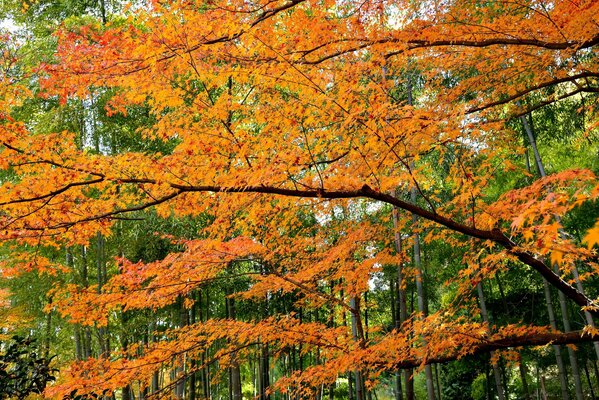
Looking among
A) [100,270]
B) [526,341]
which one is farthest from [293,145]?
[100,270]

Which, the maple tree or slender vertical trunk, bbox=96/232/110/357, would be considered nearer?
the maple tree

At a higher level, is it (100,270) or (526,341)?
(100,270)

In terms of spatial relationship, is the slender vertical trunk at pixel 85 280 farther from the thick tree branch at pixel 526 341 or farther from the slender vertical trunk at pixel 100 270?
the thick tree branch at pixel 526 341

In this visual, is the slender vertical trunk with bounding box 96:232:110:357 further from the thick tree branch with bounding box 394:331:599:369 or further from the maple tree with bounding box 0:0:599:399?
the thick tree branch with bounding box 394:331:599:369

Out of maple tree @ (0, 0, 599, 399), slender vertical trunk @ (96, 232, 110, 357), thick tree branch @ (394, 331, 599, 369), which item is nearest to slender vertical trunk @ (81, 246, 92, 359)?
slender vertical trunk @ (96, 232, 110, 357)

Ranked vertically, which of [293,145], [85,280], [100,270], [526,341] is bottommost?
[526,341]

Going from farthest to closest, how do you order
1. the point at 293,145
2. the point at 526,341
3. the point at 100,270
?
the point at 100,270, the point at 526,341, the point at 293,145

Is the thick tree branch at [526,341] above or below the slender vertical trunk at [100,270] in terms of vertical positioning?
below

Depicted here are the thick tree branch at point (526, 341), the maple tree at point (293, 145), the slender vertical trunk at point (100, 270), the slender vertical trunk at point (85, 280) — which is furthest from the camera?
the slender vertical trunk at point (85, 280)

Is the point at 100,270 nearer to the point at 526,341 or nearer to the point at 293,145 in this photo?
the point at 293,145

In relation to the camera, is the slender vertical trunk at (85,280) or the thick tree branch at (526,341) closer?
the thick tree branch at (526,341)

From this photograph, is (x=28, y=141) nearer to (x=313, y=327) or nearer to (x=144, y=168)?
(x=144, y=168)

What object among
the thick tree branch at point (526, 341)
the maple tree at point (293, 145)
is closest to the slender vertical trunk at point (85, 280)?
the maple tree at point (293, 145)

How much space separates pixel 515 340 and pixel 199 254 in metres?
3.20
